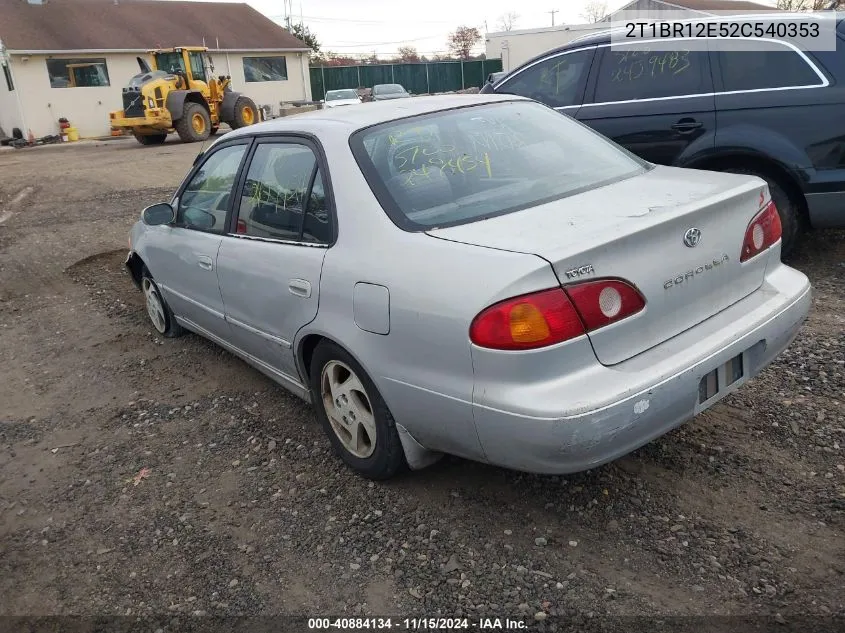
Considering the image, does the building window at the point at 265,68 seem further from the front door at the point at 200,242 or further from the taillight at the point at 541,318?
the taillight at the point at 541,318

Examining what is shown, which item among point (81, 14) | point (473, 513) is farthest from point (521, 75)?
point (81, 14)

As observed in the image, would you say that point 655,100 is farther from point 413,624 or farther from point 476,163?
point 413,624

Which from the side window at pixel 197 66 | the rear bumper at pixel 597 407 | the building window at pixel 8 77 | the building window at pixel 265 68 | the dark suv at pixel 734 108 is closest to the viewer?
the rear bumper at pixel 597 407

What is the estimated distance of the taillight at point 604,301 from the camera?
2449mm

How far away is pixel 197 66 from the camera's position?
2394 cm

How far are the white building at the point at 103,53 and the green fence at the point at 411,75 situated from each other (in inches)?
98.4

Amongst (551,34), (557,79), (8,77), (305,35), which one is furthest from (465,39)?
(557,79)

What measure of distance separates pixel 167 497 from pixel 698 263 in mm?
2561

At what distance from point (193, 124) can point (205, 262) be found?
66.0 ft

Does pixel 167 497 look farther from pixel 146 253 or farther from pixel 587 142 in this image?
pixel 587 142

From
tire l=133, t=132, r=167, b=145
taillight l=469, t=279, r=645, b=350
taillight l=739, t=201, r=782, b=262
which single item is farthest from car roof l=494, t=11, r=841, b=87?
tire l=133, t=132, r=167, b=145

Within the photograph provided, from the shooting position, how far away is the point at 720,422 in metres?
3.52

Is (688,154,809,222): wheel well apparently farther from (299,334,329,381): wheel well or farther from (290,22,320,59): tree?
(290,22,320,59): tree

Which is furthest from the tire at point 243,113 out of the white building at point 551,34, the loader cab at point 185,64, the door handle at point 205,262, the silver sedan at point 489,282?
the silver sedan at point 489,282
